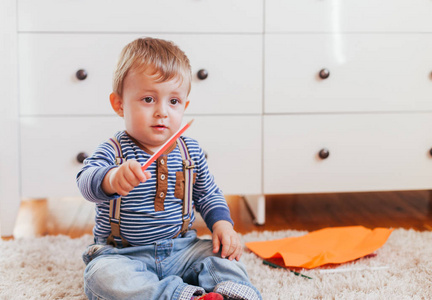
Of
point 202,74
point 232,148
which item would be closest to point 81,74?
point 202,74

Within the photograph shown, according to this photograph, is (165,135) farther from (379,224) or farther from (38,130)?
(379,224)

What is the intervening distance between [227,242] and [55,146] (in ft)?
2.14

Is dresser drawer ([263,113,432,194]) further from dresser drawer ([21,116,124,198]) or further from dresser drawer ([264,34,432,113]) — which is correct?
dresser drawer ([21,116,124,198])

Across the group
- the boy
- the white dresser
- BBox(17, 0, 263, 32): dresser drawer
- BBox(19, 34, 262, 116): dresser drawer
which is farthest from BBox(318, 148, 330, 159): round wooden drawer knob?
the boy

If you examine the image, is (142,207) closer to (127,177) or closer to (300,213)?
(127,177)

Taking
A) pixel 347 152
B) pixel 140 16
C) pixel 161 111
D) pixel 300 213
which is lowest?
pixel 300 213

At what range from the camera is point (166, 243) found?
0.94 meters

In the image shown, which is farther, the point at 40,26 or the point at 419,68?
the point at 419,68

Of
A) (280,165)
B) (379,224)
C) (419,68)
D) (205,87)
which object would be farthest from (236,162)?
(419,68)

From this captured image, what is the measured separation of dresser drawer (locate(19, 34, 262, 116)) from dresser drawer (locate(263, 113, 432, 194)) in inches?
6.0

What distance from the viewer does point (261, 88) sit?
1407 mm

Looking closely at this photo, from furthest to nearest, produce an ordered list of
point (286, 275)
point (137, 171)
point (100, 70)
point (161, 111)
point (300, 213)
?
1. point (300, 213)
2. point (100, 70)
3. point (286, 275)
4. point (161, 111)
5. point (137, 171)

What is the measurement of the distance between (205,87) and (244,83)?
0.11 metres

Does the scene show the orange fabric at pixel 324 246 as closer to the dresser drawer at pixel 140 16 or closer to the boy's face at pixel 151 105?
the boy's face at pixel 151 105
